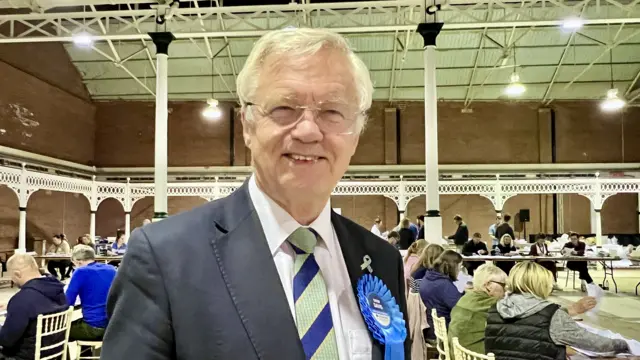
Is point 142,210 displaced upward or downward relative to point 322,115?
downward

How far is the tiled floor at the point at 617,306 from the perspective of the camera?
7.19m

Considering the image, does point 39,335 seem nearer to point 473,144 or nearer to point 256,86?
point 256,86

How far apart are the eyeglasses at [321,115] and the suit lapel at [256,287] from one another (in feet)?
0.63

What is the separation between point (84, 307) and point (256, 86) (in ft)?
14.9

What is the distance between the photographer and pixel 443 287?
14.9 ft

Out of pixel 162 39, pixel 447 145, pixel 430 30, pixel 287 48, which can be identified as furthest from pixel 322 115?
pixel 447 145

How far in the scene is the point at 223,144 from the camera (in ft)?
61.1

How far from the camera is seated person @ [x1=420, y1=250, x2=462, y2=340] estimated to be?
4.51 meters

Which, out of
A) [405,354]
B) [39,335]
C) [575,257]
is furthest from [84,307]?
[575,257]

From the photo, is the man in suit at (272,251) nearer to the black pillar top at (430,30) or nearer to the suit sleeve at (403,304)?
the suit sleeve at (403,304)

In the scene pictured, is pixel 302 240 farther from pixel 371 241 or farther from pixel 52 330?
pixel 52 330

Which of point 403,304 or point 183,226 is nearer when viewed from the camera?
point 183,226

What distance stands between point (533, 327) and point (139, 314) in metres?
2.80

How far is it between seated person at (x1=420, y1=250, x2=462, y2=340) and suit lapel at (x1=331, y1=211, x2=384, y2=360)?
11.8ft
